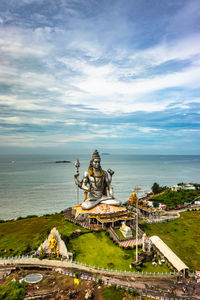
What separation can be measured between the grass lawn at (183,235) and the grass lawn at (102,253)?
4474mm

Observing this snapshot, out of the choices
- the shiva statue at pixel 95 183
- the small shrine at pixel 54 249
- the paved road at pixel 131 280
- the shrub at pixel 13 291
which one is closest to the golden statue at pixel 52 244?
the small shrine at pixel 54 249

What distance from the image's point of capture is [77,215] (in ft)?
114

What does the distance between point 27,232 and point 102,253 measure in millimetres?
13215

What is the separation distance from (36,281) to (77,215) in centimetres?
1652

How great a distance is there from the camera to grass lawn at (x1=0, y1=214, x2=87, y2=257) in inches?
1000

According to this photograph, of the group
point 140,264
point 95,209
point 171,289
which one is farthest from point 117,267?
point 95,209

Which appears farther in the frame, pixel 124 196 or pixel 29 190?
pixel 29 190

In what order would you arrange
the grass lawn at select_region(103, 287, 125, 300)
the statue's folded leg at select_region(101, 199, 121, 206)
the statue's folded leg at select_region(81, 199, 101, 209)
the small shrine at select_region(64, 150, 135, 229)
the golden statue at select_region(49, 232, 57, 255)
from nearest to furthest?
the grass lawn at select_region(103, 287, 125, 300), the golden statue at select_region(49, 232, 57, 255), the small shrine at select_region(64, 150, 135, 229), the statue's folded leg at select_region(81, 199, 101, 209), the statue's folded leg at select_region(101, 199, 121, 206)

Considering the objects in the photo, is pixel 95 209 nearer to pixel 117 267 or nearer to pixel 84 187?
pixel 84 187

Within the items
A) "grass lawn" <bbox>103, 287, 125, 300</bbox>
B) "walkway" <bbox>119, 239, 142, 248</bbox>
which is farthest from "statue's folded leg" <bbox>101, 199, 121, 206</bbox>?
"grass lawn" <bbox>103, 287, 125, 300</bbox>

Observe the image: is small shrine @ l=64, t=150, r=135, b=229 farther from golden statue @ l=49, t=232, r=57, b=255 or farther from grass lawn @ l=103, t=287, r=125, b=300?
grass lawn @ l=103, t=287, r=125, b=300

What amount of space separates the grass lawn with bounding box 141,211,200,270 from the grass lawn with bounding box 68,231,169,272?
447 cm

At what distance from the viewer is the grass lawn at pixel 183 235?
2429 cm

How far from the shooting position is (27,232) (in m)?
31.2
